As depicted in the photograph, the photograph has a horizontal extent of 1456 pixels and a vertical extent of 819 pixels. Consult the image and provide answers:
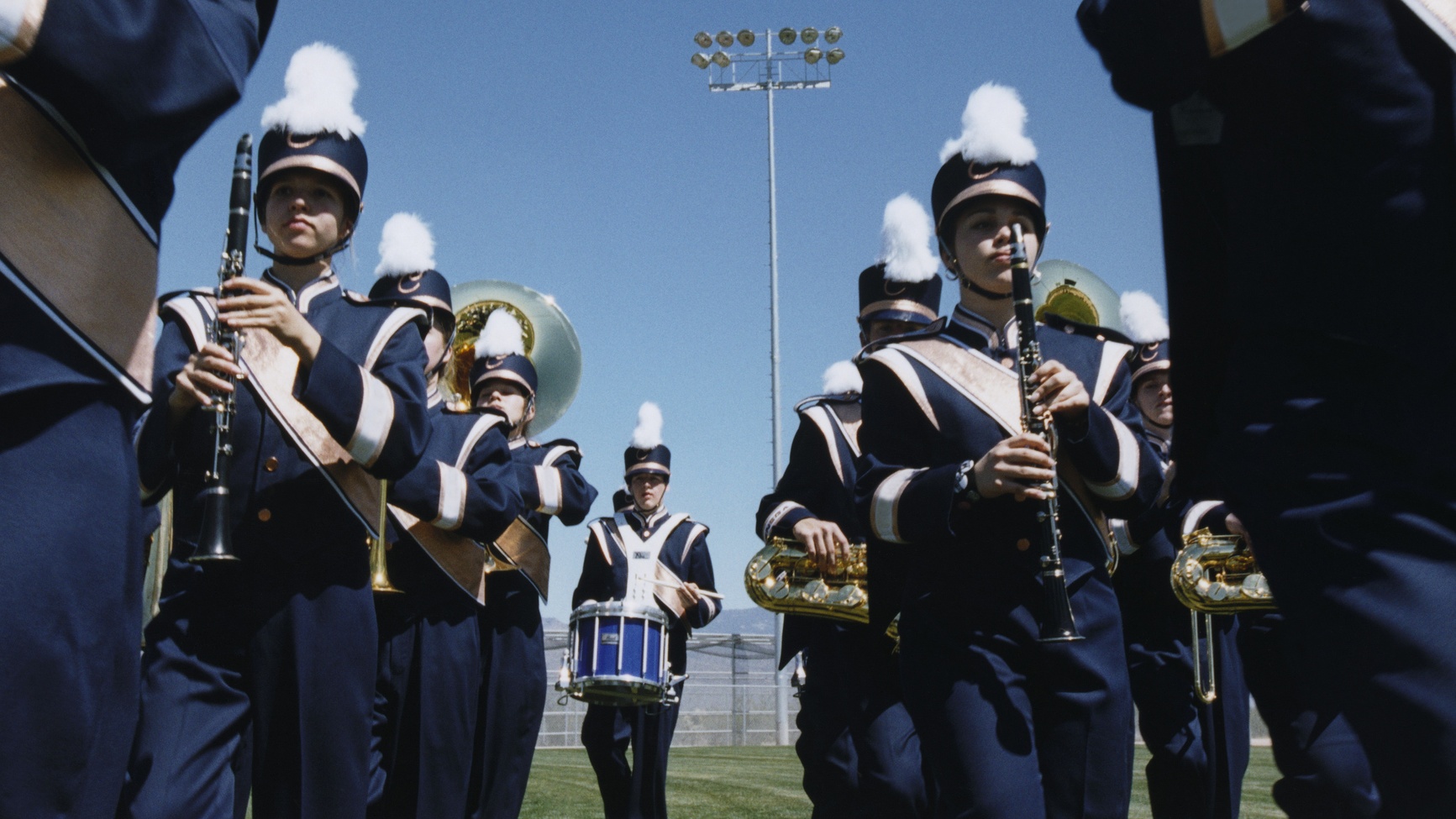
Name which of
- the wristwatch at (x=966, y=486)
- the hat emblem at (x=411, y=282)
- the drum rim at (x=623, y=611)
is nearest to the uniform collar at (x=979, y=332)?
the wristwatch at (x=966, y=486)

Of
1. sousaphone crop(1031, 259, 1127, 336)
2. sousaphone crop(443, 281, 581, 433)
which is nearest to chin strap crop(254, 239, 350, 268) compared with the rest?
sousaphone crop(1031, 259, 1127, 336)

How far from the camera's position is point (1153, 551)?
7195 millimetres

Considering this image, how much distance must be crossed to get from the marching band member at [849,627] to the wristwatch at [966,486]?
104 cm

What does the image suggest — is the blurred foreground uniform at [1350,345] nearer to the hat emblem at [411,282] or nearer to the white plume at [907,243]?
the white plume at [907,243]

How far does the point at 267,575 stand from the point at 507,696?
3677 millimetres

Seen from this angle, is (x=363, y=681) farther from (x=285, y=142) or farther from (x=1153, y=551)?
(x=1153, y=551)

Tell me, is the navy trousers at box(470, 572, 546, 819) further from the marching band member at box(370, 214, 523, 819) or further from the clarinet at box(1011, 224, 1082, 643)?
the clarinet at box(1011, 224, 1082, 643)

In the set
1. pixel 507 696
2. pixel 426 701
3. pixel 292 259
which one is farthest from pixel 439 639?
pixel 292 259

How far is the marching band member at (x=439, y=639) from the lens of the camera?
6.15m

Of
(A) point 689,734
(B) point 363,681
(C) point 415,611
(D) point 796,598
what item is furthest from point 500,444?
(A) point 689,734

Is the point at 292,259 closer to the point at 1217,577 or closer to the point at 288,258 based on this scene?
the point at 288,258

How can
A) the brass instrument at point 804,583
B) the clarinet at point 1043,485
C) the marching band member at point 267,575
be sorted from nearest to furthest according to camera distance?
the clarinet at point 1043,485 → the marching band member at point 267,575 → the brass instrument at point 804,583

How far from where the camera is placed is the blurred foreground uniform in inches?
69.9

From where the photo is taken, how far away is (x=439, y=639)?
661cm
